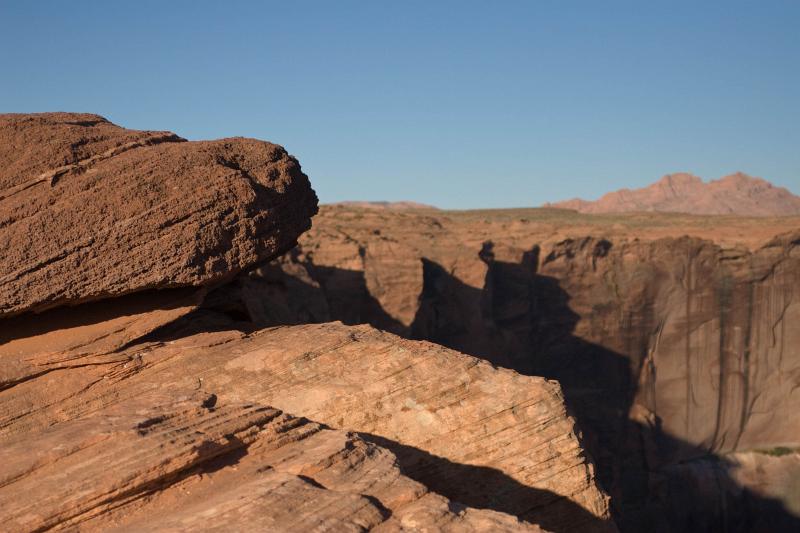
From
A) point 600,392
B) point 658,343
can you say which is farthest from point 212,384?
point 658,343

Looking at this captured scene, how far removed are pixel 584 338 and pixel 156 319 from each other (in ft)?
60.7

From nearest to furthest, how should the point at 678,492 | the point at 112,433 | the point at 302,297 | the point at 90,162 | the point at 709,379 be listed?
the point at 112,433 → the point at 90,162 → the point at 302,297 → the point at 678,492 → the point at 709,379

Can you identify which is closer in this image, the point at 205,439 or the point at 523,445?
the point at 205,439

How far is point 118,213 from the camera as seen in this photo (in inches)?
360

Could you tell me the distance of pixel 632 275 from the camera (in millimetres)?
26703

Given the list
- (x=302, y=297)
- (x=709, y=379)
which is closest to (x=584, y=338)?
(x=709, y=379)

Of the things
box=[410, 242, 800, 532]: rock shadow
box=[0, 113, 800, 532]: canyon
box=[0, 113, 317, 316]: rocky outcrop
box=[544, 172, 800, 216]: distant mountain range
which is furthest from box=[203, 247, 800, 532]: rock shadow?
box=[544, 172, 800, 216]: distant mountain range

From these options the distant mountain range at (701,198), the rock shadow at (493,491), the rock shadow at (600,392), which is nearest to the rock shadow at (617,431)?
the rock shadow at (600,392)

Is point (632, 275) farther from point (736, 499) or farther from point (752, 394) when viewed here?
point (736, 499)

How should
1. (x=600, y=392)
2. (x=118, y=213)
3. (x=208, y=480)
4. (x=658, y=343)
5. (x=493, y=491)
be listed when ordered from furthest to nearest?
(x=658, y=343) → (x=600, y=392) → (x=118, y=213) → (x=493, y=491) → (x=208, y=480)

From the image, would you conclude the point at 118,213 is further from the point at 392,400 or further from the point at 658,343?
the point at 658,343

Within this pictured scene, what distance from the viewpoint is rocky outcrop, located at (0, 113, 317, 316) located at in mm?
8867

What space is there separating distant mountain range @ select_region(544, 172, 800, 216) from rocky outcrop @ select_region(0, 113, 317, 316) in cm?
7662

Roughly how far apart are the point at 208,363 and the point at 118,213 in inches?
75.5
